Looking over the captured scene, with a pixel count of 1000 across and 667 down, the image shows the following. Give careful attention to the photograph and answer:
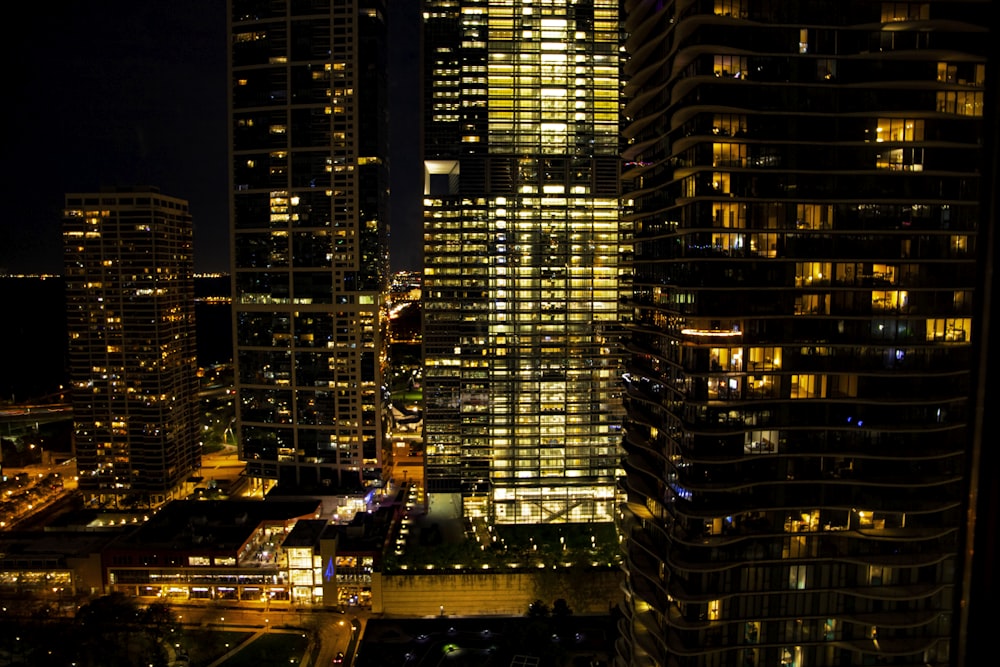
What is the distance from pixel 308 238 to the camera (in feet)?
213

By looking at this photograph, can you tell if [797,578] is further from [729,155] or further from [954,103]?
[954,103]

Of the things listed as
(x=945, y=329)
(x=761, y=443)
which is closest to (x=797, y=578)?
(x=761, y=443)

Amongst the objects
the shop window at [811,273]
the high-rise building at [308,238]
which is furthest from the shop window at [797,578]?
the high-rise building at [308,238]

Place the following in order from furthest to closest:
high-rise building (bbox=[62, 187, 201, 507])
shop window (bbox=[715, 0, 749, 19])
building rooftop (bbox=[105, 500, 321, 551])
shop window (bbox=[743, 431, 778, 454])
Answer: high-rise building (bbox=[62, 187, 201, 507]), building rooftop (bbox=[105, 500, 321, 551]), shop window (bbox=[743, 431, 778, 454]), shop window (bbox=[715, 0, 749, 19])

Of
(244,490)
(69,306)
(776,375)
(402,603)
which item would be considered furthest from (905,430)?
(69,306)

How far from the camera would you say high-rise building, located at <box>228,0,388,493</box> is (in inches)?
2495

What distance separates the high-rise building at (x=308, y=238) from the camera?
2495 inches

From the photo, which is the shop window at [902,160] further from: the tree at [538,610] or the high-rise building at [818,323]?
the tree at [538,610]

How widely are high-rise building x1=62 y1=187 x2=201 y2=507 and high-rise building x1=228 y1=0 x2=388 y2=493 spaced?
732 cm

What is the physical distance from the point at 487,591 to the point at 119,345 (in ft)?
143

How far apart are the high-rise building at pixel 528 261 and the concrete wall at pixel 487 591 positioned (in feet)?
40.4

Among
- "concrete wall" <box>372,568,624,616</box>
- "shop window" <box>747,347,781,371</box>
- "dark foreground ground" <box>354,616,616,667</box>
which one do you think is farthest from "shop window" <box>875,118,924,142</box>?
"concrete wall" <box>372,568,624,616</box>

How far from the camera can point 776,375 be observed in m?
24.9

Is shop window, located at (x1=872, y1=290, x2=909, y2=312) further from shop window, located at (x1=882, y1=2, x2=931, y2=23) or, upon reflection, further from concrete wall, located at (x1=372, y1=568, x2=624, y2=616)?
concrete wall, located at (x1=372, y1=568, x2=624, y2=616)
